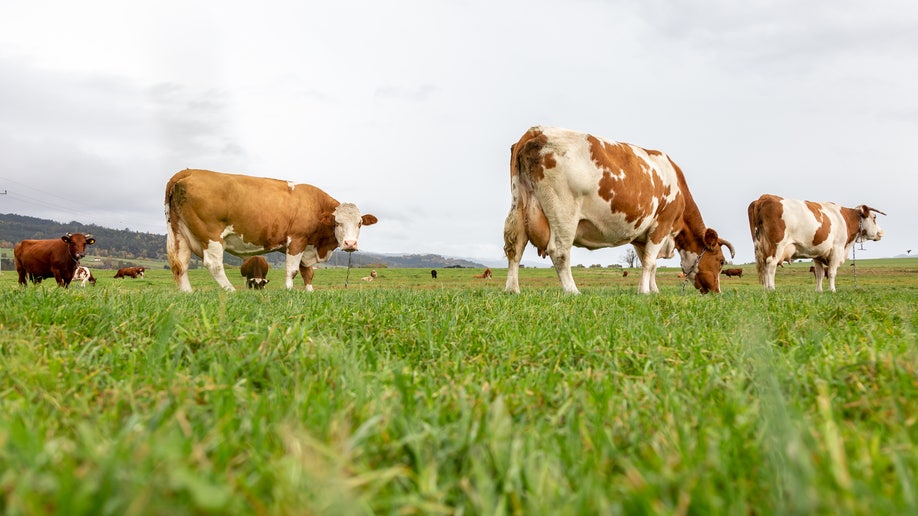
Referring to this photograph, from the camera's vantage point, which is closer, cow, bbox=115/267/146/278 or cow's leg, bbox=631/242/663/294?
cow's leg, bbox=631/242/663/294

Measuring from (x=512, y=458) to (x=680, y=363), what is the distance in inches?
84.9

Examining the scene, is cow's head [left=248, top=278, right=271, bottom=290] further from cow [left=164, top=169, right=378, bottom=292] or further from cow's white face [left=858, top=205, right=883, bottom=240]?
cow's white face [left=858, top=205, right=883, bottom=240]

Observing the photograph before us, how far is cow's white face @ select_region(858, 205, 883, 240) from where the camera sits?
18.7 metres

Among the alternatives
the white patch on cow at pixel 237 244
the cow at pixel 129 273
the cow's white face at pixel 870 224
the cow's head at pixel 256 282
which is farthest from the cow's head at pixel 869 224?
the cow at pixel 129 273

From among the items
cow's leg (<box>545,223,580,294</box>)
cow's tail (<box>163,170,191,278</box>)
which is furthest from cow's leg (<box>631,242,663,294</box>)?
cow's tail (<box>163,170,191,278</box>)

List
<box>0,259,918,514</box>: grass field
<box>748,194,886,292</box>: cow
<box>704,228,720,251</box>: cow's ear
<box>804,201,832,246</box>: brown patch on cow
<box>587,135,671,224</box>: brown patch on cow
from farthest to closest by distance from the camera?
1. <box>804,201,832,246</box>: brown patch on cow
2. <box>748,194,886,292</box>: cow
3. <box>704,228,720,251</box>: cow's ear
4. <box>587,135,671,224</box>: brown patch on cow
5. <box>0,259,918,514</box>: grass field

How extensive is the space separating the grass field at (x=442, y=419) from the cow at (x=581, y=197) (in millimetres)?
5396

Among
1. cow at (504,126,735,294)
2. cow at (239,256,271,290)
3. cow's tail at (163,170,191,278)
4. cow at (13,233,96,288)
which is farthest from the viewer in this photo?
cow at (239,256,271,290)

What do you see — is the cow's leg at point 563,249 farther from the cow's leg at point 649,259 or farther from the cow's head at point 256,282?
the cow's head at point 256,282

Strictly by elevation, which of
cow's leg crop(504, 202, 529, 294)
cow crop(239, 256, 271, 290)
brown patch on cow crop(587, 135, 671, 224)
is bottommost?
cow crop(239, 256, 271, 290)

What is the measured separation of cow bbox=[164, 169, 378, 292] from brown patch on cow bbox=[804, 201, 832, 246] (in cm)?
1402

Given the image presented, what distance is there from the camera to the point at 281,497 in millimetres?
1064

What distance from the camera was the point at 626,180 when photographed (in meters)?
10.3

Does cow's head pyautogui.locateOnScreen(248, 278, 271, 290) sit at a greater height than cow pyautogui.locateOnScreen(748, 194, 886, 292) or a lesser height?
lesser
